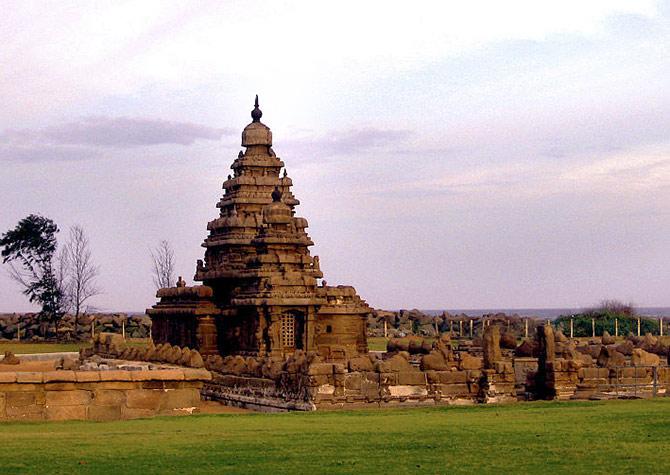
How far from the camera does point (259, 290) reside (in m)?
41.8

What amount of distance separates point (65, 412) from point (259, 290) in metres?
23.9

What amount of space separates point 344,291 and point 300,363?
15241 mm

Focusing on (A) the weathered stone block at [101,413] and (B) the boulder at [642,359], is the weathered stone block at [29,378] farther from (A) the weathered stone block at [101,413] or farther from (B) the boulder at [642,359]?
(B) the boulder at [642,359]

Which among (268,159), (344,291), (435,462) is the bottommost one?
(435,462)

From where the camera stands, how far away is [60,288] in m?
76.7

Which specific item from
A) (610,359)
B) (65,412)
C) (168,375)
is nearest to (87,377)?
(65,412)

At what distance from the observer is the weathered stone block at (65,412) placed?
1791cm

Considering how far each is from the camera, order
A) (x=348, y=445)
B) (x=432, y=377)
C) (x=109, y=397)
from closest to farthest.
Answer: (x=348, y=445) → (x=109, y=397) → (x=432, y=377)

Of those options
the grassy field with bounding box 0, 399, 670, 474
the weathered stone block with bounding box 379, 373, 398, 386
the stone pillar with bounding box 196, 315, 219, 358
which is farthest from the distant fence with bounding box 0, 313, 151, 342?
the grassy field with bounding box 0, 399, 670, 474

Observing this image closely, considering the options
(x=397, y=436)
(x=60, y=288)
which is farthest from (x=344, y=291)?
(x=60, y=288)

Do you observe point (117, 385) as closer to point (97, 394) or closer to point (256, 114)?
point (97, 394)

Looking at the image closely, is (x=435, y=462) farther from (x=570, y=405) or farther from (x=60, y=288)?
(x=60, y=288)

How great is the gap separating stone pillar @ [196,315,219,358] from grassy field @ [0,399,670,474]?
84.5 feet

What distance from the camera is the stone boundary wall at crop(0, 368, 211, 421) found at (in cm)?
1775
